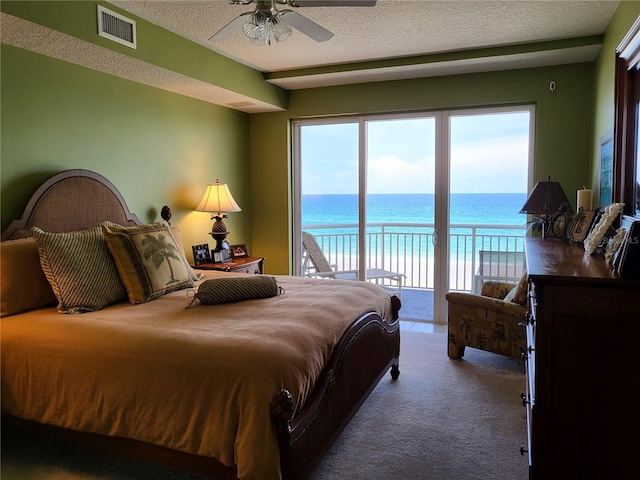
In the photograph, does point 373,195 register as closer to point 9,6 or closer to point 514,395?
point 514,395

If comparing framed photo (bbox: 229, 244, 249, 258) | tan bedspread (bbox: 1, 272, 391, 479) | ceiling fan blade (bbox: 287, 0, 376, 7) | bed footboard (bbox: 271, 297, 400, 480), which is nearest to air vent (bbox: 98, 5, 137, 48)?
ceiling fan blade (bbox: 287, 0, 376, 7)

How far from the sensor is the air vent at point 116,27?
2.89m

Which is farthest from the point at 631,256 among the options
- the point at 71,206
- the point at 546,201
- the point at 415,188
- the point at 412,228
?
the point at 412,228

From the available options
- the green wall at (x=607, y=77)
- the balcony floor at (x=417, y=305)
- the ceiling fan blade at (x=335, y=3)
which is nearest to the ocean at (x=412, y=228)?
the balcony floor at (x=417, y=305)

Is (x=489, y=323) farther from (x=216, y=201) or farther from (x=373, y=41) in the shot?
(x=216, y=201)

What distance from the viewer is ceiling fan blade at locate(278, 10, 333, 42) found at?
2.43 m

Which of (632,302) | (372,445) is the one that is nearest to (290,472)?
(372,445)

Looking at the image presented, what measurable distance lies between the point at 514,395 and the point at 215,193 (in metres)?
3.06

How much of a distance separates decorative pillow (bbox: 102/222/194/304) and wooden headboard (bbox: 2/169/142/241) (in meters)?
0.36

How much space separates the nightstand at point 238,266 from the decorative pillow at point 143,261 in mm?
1125

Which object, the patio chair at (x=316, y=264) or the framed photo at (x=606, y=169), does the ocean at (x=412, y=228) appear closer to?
the patio chair at (x=316, y=264)

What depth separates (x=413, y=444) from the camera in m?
2.56

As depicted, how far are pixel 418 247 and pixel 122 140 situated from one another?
4.02 metres

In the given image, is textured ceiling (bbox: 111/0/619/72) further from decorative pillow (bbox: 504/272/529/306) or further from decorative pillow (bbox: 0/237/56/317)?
decorative pillow (bbox: 504/272/529/306)
